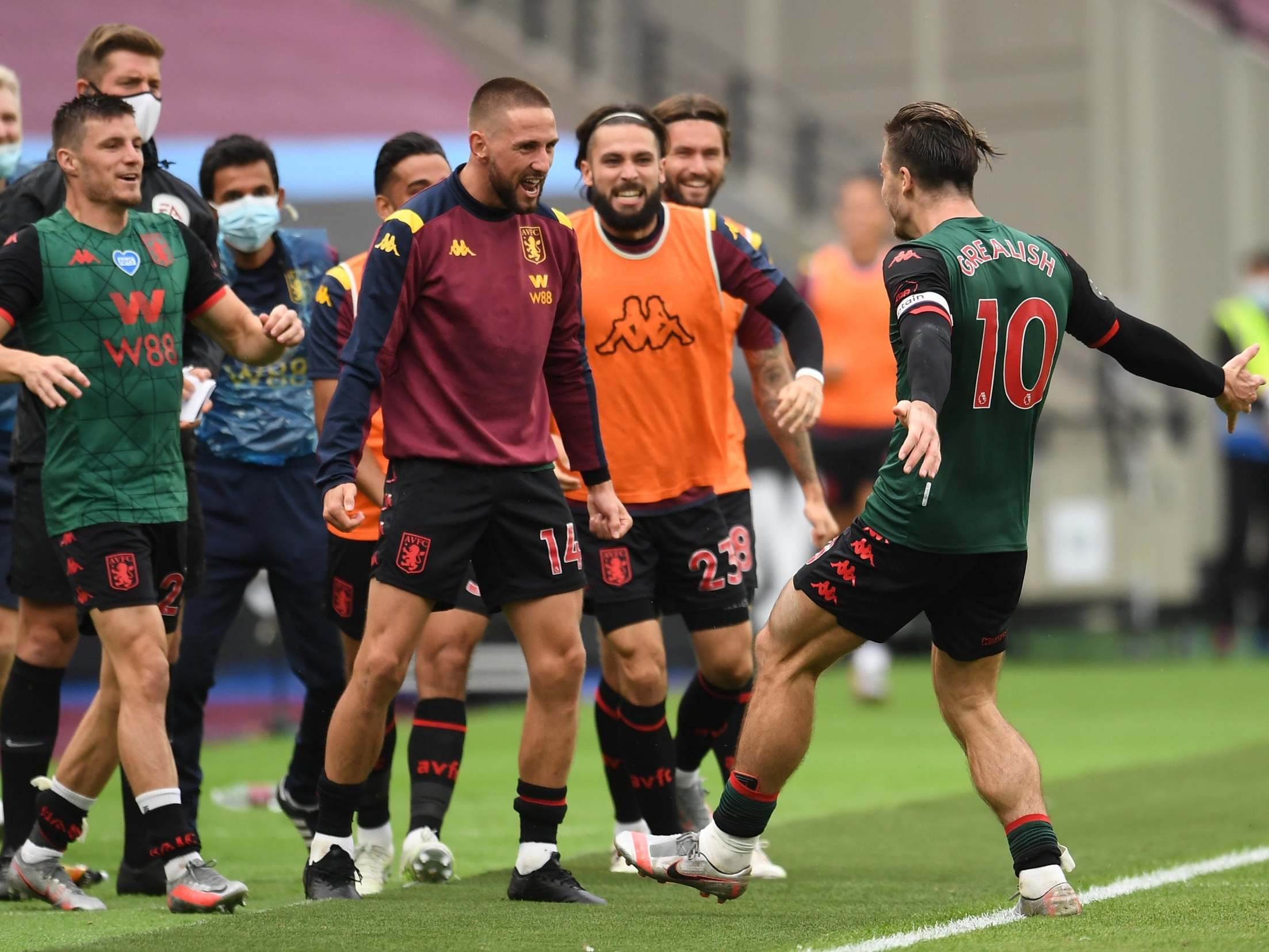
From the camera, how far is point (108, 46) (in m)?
6.89

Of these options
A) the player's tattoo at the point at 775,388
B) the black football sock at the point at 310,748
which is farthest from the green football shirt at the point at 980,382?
the black football sock at the point at 310,748

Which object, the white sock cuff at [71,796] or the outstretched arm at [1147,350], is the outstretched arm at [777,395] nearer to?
the outstretched arm at [1147,350]

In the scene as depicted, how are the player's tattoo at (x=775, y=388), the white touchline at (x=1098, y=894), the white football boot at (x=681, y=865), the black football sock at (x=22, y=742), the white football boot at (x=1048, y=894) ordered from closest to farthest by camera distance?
the white touchline at (x=1098, y=894), the white football boot at (x=1048, y=894), the white football boot at (x=681, y=865), the black football sock at (x=22, y=742), the player's tattoo at (x=775, y=388)

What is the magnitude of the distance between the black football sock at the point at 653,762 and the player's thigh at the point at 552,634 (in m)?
0.75

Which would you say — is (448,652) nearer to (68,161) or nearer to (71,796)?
(71,796)

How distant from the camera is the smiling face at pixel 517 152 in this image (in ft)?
19.2

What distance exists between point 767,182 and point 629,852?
54.3 ft

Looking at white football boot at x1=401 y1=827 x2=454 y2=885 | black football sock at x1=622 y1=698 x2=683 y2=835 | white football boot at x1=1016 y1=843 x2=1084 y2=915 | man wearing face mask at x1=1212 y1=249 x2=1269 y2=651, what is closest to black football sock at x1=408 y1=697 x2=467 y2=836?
white football boot at x1=401 y1=827 x2=454 y2=885

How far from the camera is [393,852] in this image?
24.1 ft

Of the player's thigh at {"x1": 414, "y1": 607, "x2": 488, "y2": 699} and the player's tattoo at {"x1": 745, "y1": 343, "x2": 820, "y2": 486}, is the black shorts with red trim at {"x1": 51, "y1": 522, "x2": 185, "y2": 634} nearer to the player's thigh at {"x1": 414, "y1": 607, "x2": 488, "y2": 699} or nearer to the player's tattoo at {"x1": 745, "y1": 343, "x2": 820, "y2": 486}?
the player's thigh at {"x1": 414, "y1": 607, "x2": 488, "y2": 699}

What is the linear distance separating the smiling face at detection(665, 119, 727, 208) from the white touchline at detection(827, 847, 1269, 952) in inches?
114

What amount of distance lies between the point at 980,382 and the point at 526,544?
1.41m

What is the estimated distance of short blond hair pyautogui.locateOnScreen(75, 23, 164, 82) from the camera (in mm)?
6895

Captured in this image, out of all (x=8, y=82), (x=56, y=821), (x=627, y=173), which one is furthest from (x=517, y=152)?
(x=8, y=82)
